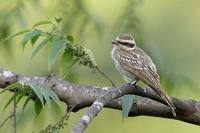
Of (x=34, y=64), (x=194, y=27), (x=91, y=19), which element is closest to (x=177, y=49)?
(x=194, y=27)

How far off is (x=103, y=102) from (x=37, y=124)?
4.21 feet

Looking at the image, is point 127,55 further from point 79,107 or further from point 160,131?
point 160,131

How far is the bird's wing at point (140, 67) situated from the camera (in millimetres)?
4152

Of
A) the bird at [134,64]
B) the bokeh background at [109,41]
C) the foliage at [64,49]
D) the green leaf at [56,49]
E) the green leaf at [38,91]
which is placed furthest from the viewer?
the bokeh background at [109,41]

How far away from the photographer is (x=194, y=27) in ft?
27.2

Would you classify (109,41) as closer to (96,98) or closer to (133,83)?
(96,98)

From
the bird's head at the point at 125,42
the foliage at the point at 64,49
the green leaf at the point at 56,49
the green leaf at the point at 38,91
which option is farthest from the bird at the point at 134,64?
the green leaf at the point at 38,91

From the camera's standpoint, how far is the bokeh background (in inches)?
189

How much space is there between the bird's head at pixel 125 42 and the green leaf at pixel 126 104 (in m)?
0.55

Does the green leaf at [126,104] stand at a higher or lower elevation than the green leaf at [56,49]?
lower

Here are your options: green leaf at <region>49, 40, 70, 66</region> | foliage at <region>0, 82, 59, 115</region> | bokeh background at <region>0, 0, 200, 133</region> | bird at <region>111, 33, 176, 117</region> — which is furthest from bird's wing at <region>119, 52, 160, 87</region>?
foliage at <region>0, 82, 59, 115</region>

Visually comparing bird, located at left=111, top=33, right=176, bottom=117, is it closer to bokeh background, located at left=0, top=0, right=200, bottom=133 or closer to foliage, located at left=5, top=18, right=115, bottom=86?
bokeh background, located at left=0, top=0, right=200, bottom=133

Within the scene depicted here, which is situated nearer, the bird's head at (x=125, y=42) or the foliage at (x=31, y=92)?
the foliage at (x=31, y=92)

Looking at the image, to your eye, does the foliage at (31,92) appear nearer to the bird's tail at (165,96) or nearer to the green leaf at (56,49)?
the green leaf at (56,49)
